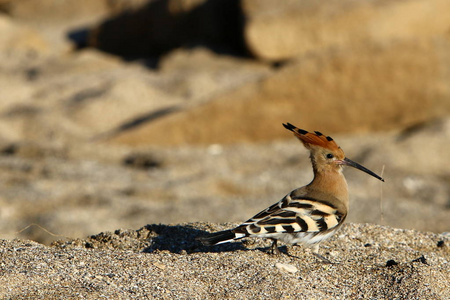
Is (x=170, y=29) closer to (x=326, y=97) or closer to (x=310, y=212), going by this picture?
(x=326, y=97)

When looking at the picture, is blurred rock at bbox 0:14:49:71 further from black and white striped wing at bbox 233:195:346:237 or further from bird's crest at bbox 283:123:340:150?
black and white striped wing at bbox 233:195:346:237

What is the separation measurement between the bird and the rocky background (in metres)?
0.68

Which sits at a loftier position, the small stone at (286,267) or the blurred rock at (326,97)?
the blurred rock at (326,97)

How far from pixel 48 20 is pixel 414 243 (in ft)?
53.8

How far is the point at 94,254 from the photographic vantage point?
4.23 metres

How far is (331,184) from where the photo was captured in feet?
15.4

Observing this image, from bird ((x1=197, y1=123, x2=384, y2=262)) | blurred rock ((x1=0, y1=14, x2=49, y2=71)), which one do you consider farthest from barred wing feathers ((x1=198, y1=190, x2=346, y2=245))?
blurred rock ((x1=0, y1=14, x2=49, y2=71))

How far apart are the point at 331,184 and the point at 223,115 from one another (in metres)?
5.85

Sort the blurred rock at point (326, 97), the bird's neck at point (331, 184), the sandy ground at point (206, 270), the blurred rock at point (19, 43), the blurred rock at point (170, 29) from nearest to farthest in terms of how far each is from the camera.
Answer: the sandy ground at point (206, 270), the bird's neck at point (331, 184), the blurred rock at point (326, 97), the blurred rock at point (170, 29), the blurred rock at point (19, 43)

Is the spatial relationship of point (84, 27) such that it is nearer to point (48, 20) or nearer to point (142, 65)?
point (48, 20)

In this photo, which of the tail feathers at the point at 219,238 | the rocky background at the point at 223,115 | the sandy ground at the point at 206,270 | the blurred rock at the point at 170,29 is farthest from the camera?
the blurred rock at the point at 170,29

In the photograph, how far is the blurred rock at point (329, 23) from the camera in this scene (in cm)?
1231

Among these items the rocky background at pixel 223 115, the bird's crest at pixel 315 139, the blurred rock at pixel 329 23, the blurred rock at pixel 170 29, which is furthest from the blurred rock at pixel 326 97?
the bird's crest at pixel 315 139

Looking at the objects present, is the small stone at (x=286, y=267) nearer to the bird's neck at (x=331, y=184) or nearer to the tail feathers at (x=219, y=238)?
the tail feathers at (x=219, y=238)
